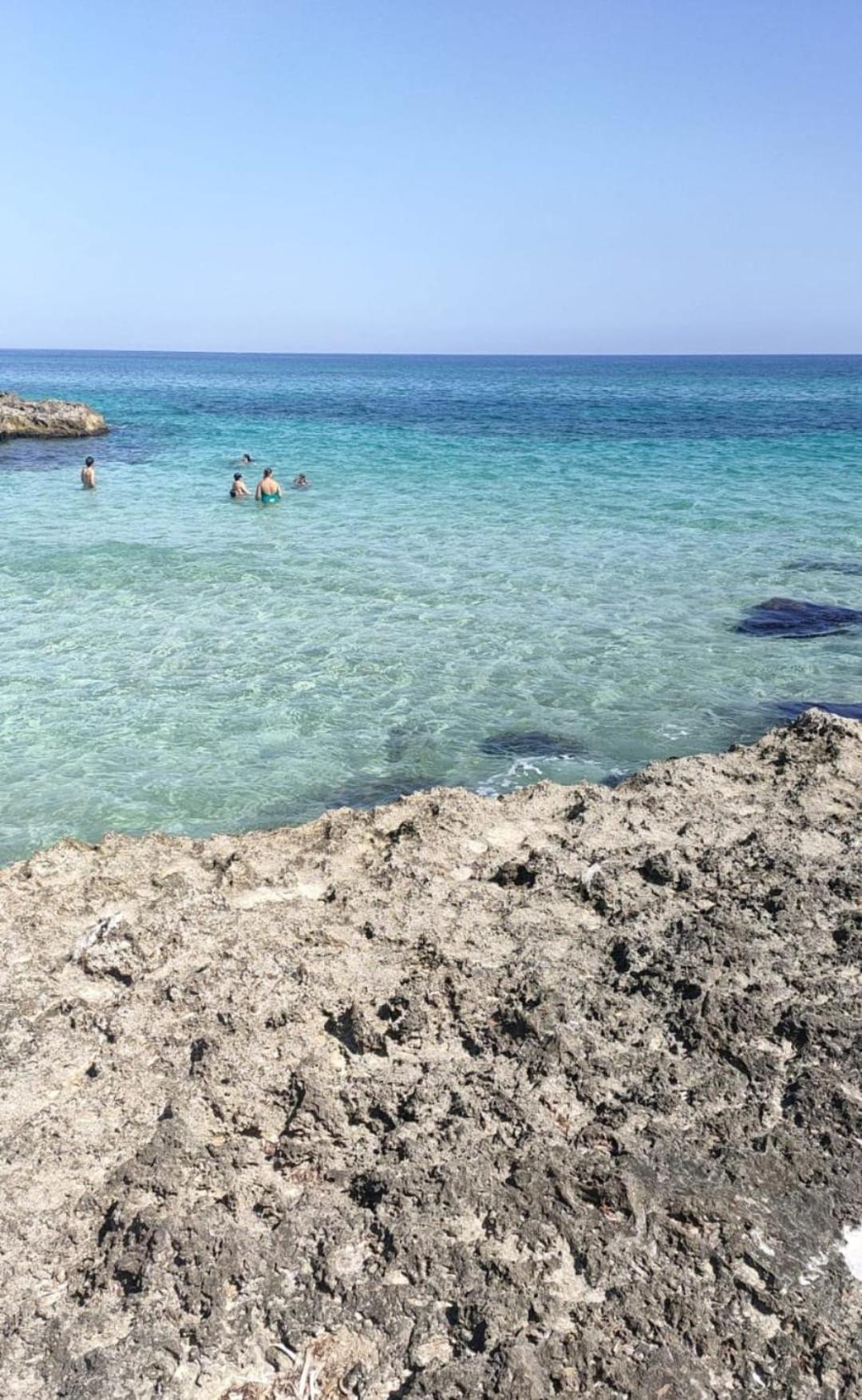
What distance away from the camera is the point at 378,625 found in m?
13.7

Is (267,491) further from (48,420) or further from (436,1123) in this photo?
(436,1123)

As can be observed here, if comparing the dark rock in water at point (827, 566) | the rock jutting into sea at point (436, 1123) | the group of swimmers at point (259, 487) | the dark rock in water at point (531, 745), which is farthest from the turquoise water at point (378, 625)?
the rock jutting into sea at point (436, 1123)

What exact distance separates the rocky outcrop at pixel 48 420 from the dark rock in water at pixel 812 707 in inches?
1386

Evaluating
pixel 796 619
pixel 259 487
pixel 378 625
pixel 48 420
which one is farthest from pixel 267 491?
pixel 48 420

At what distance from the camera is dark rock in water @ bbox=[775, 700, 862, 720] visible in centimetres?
1052

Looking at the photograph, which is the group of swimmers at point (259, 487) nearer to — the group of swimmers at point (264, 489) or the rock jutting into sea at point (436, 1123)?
the group of swimmers at point (264, 489)

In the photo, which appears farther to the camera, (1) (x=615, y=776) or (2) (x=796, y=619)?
(2) (x=796, y=619)

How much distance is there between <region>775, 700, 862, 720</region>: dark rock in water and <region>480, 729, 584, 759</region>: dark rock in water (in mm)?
2570

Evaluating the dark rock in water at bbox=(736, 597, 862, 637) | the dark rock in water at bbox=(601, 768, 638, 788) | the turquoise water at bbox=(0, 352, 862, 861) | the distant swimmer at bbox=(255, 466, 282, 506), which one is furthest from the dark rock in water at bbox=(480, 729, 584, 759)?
the distant swimmer at bbox=(255, 466, 282, 506)

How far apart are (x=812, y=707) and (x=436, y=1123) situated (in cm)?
803

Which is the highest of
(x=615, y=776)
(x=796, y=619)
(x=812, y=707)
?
(x=796, y=619)

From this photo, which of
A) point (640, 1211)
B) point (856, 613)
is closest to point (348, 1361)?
point (640, 1211)

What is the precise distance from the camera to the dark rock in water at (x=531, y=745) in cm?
952

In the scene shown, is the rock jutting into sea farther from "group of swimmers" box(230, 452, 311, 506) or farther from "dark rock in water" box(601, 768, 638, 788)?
"group of swimmers" box(230, 452, 311, 506)
